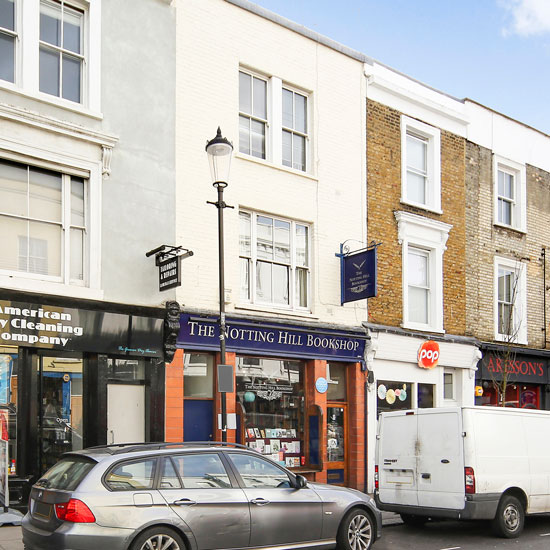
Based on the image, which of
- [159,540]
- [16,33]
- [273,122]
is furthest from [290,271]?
[159,540]

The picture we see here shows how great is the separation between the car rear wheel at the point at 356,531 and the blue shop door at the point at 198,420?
5.34 metres

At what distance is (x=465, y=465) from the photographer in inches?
440

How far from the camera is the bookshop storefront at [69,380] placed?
12.1 metres

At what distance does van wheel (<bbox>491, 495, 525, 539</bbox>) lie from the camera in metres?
11.4

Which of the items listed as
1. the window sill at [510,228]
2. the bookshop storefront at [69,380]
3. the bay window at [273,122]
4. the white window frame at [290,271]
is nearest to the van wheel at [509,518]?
the bookshop storefront at [69,380]

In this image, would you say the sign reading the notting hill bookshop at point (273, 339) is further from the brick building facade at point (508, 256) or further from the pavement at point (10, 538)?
the brick building facade at point (508, 256)

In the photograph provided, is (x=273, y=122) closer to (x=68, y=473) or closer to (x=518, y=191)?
(x=518, y=191)

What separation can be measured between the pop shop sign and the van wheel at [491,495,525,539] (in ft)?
22.3

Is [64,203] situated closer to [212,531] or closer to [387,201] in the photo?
[212,531]

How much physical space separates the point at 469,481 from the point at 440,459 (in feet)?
1.89

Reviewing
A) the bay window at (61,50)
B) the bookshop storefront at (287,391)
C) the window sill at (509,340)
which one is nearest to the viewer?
the bay window at (61,50)

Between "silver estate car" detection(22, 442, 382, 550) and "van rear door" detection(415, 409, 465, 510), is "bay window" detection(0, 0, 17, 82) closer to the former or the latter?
"silver estate car" detection(22, 442, 382, 550)

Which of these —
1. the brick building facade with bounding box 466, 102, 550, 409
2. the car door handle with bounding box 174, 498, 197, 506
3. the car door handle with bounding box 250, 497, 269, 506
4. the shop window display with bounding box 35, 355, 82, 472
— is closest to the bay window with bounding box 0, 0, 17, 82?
the shop window display with bounding box 35, 355, 82, 472

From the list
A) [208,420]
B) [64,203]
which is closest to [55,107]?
[64,203]
